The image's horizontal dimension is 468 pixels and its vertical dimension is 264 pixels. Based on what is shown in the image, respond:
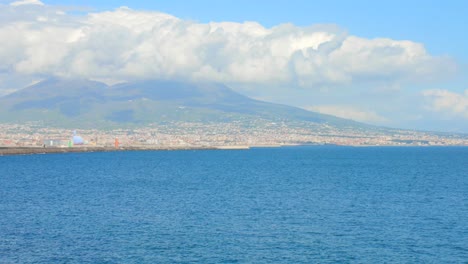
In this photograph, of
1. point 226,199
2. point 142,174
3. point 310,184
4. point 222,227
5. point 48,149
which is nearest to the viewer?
point 222,227

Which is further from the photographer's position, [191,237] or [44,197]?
[44,197]

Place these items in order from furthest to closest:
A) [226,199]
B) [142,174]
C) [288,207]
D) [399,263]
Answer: [142,174]
[226,199]
[288,207]
[399,263]

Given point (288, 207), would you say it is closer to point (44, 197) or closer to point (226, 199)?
point (226, 199)

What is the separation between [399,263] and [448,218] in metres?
16.9

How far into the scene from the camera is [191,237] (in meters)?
41.8

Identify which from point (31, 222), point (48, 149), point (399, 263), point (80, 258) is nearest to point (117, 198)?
point (31, 222)

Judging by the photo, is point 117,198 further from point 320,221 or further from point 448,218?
point 448,218

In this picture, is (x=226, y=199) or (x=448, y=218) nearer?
(x=448, y=218)

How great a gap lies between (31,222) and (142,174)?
5438cm

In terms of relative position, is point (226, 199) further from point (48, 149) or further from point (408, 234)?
point (48, 149)

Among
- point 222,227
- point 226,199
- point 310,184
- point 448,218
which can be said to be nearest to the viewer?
point 222,227

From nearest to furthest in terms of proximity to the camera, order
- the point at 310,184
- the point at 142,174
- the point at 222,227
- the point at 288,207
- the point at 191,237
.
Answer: the point at 191,237 < the point at 222,227 < the point at 288,207 < the point at 310,184 < the point at 142,174

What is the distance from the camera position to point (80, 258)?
35.7 meters

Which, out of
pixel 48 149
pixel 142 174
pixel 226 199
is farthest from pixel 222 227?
pixel 48 149
